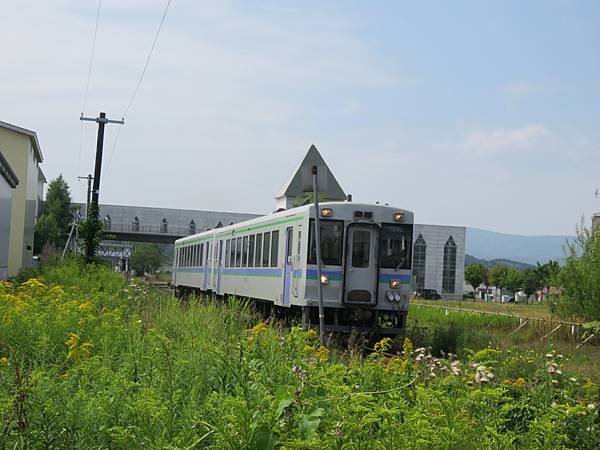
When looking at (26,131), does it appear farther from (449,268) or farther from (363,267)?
(449,268)

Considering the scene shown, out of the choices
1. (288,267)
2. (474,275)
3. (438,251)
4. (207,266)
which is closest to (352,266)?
(288,267)

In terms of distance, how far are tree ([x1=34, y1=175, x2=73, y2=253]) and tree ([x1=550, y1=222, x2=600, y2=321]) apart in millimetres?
60379

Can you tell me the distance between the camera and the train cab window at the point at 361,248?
58.9 ft

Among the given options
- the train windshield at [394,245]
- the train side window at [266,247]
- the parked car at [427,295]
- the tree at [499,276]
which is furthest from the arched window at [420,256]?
the train windshield at [394,245]

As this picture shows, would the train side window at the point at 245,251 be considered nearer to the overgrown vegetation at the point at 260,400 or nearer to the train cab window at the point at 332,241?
the train cab window at the point at 332,241

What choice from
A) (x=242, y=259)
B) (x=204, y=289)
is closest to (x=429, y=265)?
(x=204, y=289)

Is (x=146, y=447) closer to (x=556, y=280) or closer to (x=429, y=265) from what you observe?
(x=556, y=280)

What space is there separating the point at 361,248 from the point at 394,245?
679mm

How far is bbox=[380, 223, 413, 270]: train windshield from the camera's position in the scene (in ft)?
59.6

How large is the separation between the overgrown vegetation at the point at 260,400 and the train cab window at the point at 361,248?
9888 mm

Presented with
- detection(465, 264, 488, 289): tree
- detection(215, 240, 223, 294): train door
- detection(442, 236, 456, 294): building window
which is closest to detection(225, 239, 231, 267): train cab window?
detection(215, 240, 223, 294): train door

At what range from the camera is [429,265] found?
93750mm

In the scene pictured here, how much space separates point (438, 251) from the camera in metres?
94.1

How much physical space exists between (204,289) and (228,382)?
2647 centimetres
